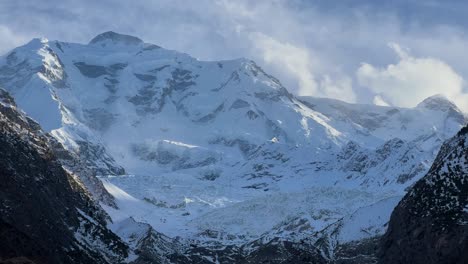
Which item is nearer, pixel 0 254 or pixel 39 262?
pixel 0 254

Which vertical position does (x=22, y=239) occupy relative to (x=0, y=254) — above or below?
above


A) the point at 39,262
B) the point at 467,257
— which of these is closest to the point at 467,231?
the point at 467,257

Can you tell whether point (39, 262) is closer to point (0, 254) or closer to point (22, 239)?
point (22, 239)

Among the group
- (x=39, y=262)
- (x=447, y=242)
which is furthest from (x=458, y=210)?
(x=39, y=262)

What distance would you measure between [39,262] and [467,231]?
7414 centimetres

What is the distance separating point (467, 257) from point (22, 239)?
251 ft

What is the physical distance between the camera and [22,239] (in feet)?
649

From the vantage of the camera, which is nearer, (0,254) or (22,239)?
(0,254)

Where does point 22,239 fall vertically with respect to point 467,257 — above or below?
above

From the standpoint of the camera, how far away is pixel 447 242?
196875 millimetres

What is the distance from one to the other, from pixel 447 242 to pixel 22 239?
2909 inches

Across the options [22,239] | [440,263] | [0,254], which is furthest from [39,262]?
[440,263]

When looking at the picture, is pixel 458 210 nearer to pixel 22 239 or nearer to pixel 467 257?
pixel 467 257

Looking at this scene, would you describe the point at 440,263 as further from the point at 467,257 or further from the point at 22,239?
the point at 22,239
